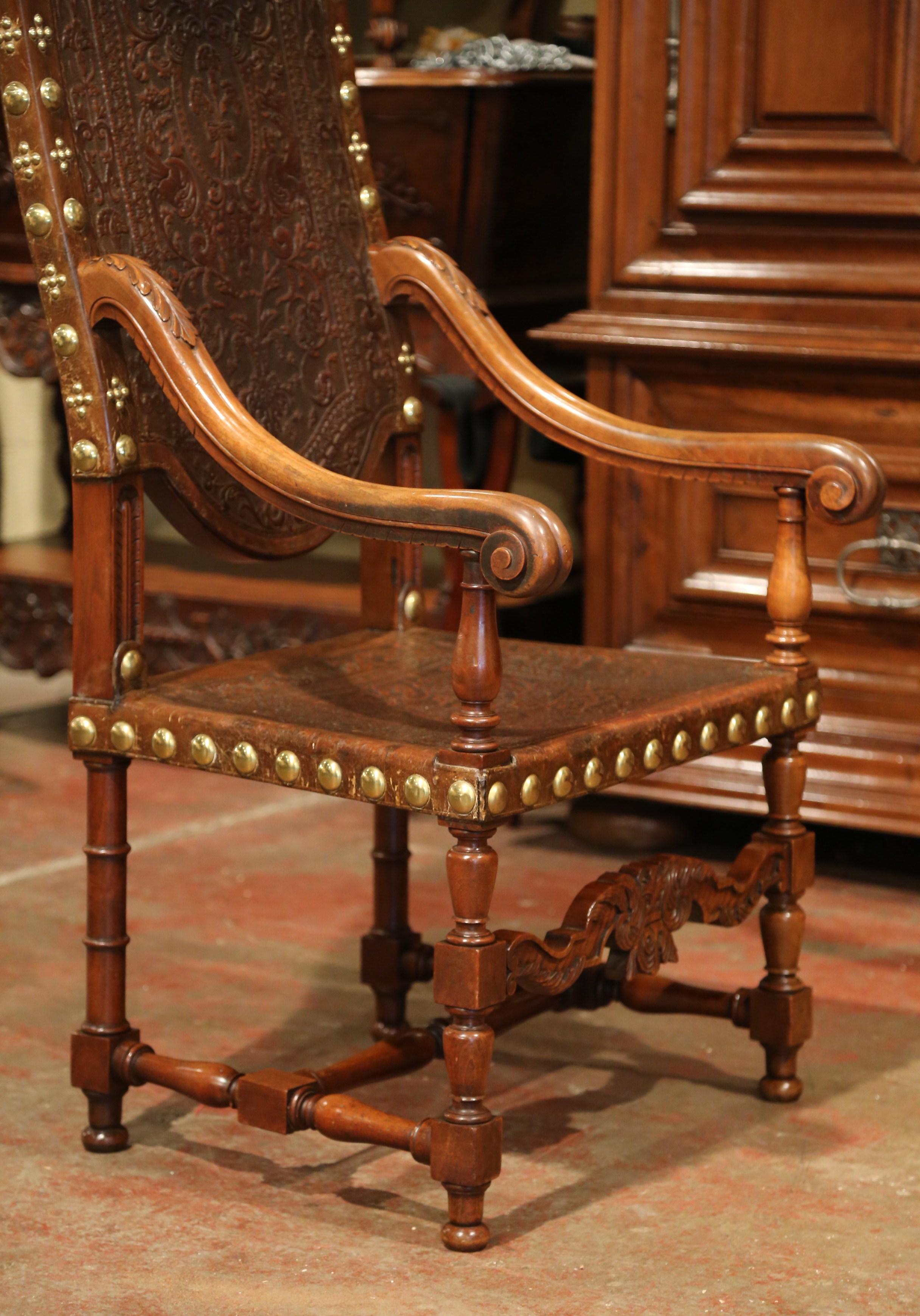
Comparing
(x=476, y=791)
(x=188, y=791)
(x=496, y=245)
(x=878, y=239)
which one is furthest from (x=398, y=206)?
(x=476, y=791)

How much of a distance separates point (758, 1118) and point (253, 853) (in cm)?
127

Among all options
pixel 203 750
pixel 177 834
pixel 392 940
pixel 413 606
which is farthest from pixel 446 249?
pixel 203 750

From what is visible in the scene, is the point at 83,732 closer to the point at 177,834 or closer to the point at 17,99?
the point at 17,99

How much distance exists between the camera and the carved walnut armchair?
1778 mm

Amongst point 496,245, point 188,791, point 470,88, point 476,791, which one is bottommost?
point 188,791

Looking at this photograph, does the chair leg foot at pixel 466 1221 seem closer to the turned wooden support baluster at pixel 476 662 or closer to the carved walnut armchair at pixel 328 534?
the carved walnut armchair at pixel 328 534

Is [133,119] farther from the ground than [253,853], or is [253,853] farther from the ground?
[133,119]

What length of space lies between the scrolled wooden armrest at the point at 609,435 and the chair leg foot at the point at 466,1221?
2.55 ft

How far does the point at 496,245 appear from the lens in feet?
11.1

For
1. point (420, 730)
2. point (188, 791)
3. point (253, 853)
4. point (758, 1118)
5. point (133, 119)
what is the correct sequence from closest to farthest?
point (420, 730), point (133, 119), point (758, 1118), point (253, 853), point (188, 791)

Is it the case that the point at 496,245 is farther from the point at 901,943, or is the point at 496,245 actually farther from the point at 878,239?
the point at 901,943

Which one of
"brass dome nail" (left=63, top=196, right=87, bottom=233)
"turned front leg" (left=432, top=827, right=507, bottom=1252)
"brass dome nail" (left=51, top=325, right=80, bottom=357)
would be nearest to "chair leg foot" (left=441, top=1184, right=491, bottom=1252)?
"turned front leg" (left=432, top=827, right=507, bottom=1252)

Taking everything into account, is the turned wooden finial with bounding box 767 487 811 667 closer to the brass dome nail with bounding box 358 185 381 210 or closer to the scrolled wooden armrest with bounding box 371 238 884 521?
the scrolled wooden armrest with bounding box 371 238 884 521

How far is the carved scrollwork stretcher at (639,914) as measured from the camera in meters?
1.86
